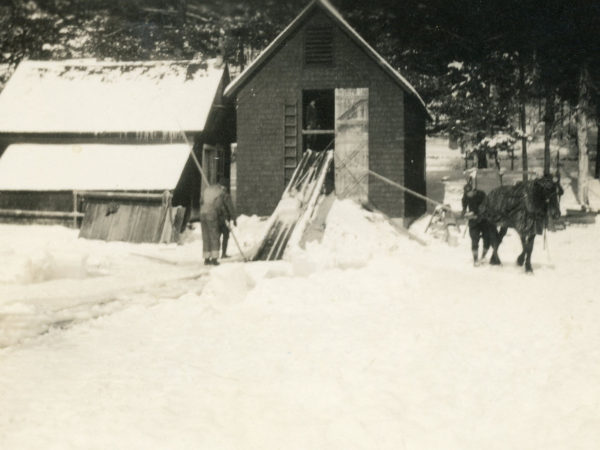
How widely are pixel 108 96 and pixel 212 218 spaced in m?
10.4

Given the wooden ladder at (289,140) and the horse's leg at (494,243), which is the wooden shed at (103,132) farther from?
the horse's leg at (494,243)

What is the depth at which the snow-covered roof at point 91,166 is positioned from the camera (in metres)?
19.0

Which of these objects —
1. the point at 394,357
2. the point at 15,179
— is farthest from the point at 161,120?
the point at 394,357

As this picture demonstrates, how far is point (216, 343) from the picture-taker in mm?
6211

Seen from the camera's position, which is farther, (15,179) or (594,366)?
(15,179)

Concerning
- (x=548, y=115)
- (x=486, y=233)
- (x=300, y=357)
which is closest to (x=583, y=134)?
(x=548, y=115)

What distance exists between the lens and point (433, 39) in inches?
888

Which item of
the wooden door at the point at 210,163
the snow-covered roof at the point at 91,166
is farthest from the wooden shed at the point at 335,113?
the snow-covered roof at the point at 91,166

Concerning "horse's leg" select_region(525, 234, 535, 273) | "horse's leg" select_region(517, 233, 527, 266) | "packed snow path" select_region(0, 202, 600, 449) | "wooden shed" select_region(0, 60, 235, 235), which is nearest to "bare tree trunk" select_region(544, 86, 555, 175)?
"wooden shed" select_region(0, 60, 235, 235)

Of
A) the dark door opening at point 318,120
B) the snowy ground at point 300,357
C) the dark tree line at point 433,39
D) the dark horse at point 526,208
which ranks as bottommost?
the snowy ground at point 300,357

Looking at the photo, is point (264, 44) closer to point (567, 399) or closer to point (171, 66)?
point (171, 66)

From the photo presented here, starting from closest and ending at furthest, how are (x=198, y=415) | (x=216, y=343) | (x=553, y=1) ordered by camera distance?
(x=198, y=415) < (x=216, y=343) < (x=553, y=1)

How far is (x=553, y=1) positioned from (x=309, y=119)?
446 inches

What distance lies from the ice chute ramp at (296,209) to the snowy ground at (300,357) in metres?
2.31
